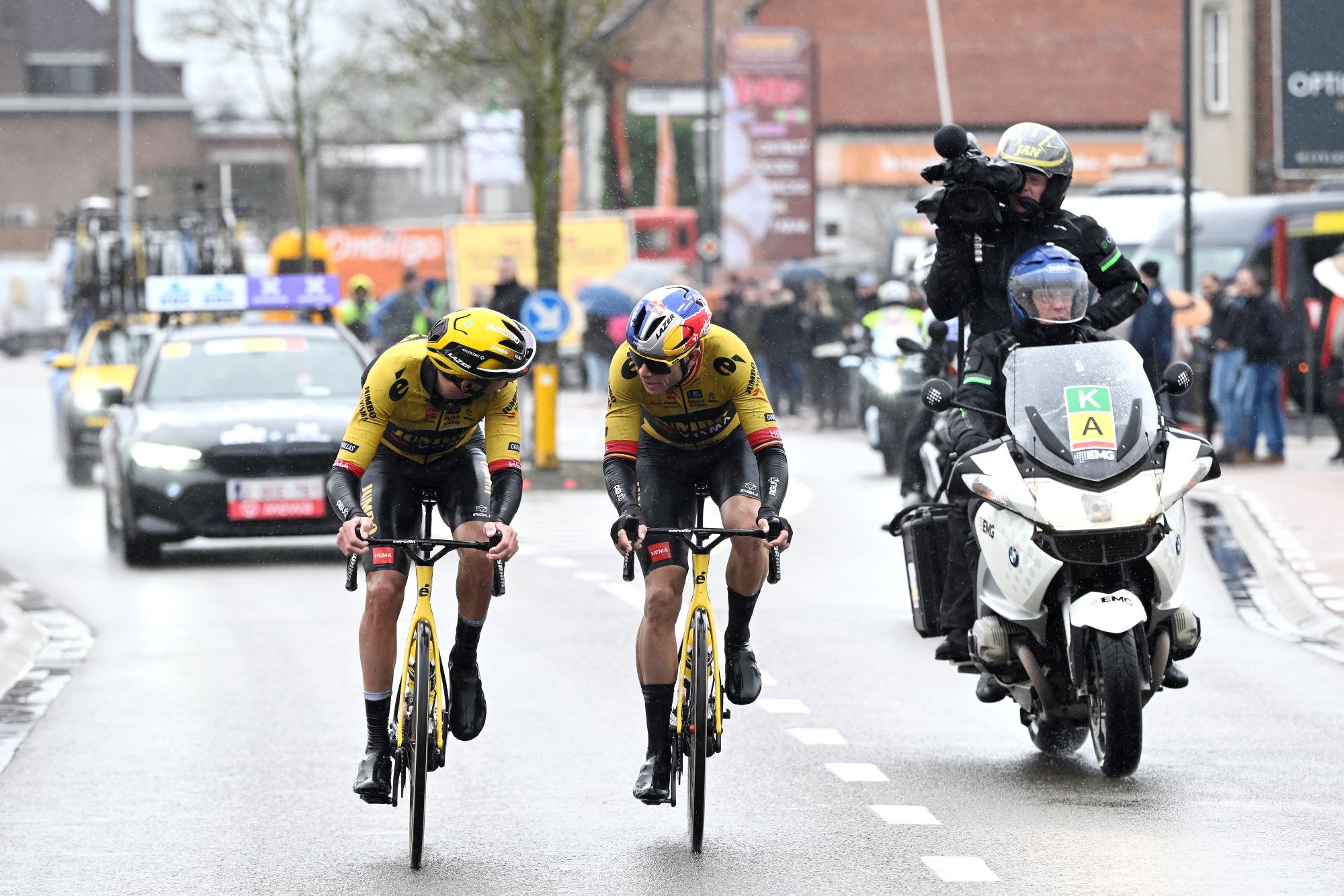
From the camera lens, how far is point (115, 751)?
9.43 meters

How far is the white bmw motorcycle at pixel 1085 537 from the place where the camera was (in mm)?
8211

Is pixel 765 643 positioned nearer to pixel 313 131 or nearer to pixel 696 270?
pixel 313 131

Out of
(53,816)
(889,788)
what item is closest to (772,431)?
(889,788)

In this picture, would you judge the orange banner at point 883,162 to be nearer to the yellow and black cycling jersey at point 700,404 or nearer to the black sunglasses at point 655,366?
the yellow and black cycling jersey at point 700,404

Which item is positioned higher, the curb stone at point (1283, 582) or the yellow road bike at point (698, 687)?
the yellow road bike at point (698, 687)

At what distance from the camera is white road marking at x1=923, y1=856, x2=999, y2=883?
276 inches

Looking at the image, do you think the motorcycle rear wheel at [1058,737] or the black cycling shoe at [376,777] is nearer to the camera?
the black cycling shoe at [376,777]

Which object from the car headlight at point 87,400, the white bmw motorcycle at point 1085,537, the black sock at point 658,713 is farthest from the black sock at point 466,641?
the car headlight at point 87,400

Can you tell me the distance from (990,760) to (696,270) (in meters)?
45.9

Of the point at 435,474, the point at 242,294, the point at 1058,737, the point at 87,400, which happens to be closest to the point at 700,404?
the point at 435,474

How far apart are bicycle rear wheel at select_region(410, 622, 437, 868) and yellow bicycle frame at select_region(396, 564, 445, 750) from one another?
0.04ft

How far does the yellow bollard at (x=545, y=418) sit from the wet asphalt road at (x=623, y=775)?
864 centimetres

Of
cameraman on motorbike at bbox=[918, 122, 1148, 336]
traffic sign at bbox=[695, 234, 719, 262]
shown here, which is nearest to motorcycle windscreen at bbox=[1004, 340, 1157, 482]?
cameraman on motorbike at bbox=[918, 122, 1148, 336]

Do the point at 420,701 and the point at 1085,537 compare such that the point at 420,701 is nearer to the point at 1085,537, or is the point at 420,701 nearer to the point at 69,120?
the point at 1085,537
